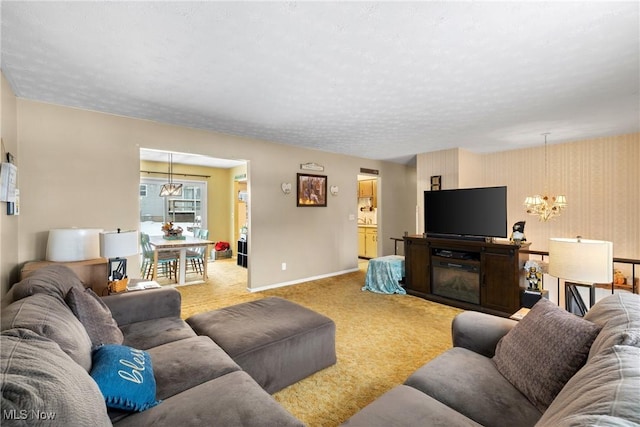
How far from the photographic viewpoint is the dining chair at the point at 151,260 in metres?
5.20

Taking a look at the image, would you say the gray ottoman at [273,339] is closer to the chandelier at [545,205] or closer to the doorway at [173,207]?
the chandelier at [545,205]

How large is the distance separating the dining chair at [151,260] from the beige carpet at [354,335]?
678mm

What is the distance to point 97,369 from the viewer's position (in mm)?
1197

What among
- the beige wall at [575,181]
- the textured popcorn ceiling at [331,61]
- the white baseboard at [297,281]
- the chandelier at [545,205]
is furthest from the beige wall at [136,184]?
the chandelier at [545,205]

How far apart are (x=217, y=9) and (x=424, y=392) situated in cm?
236

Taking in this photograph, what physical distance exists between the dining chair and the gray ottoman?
332cm

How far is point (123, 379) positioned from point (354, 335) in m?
2.28

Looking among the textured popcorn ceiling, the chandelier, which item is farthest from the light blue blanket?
the chandelier

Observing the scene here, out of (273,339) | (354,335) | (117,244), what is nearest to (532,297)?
(354,335)

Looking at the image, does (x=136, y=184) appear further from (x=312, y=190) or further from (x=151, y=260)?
(x=312, y=190)

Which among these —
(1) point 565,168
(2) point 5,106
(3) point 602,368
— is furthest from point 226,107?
(1) point 565,168

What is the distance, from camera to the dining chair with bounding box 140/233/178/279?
5.20m

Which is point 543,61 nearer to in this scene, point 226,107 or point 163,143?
point 226,107

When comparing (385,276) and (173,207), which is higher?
(173,207)
